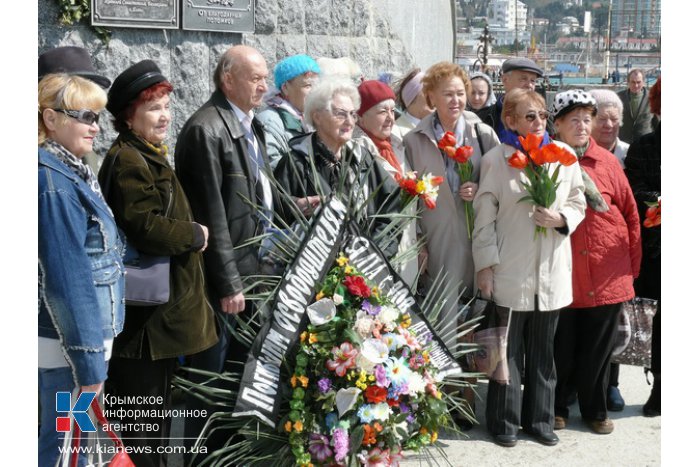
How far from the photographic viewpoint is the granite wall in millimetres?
5484

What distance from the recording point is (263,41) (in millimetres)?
6355

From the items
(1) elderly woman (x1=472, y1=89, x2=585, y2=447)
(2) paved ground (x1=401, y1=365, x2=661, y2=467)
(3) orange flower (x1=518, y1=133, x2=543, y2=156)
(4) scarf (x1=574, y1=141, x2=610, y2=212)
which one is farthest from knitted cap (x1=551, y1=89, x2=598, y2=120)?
(2) paved ground (x1=401, y1=365, x2=661, y2=467)

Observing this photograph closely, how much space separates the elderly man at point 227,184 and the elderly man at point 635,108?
5.66 meters

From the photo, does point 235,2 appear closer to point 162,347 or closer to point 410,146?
point 410,146

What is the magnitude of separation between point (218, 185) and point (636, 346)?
9.06 ft

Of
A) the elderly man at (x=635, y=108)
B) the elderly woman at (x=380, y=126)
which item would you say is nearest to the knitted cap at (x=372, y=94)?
the elderly woman at (x=380, y=126)

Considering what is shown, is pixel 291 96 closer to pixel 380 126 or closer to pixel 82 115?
pixel 380 126

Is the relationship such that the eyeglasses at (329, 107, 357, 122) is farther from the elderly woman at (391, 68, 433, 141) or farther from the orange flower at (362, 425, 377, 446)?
the orange flower at (362, 425, 377, 446)

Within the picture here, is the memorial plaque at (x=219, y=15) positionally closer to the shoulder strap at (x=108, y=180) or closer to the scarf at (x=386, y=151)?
the scarf at (x=386, y=151)

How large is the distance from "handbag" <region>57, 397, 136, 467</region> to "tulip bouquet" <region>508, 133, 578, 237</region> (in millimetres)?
2417

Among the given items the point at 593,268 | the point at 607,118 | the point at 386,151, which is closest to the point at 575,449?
the point at 593,268

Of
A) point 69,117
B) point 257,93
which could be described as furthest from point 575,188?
point 69,117

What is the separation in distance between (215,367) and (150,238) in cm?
79

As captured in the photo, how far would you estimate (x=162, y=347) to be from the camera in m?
3.68
